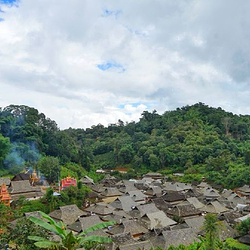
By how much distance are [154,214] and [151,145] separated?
4299 cm

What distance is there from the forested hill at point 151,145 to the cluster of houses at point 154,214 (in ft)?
30.7

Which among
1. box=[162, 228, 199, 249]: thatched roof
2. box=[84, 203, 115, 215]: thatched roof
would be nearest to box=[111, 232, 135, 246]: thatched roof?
box=[162, 228, 199, 249]: thatched roof

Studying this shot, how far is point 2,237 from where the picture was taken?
14.5 metres

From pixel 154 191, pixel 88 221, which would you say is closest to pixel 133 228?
pixel 88 221

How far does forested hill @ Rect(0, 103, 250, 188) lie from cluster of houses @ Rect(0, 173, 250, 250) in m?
9.37

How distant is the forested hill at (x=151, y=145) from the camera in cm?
4658

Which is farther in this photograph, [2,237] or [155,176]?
[155,176]

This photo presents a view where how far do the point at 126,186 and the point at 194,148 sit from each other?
74.9ft

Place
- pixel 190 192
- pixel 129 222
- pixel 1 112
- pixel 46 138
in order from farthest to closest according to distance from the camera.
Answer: pixel 46 138, pixel 1 112, pixel 190 192, pixel 129 222

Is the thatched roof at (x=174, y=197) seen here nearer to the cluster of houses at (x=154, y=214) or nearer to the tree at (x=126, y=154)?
the cluster of houses at (x=154, y=214)

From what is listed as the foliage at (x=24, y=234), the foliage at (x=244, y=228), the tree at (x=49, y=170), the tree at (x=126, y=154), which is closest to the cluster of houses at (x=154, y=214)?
the foliage at (x=244, y=228)

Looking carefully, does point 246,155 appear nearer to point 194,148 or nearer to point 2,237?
point 194,148

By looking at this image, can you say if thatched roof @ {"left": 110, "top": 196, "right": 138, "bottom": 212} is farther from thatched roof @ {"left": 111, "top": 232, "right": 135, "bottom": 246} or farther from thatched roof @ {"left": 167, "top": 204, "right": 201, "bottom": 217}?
thatched roof @ {"left": 111, "top": 232, "right": 135, "bottom": 246}

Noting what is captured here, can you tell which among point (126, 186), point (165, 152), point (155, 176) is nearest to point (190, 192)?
point (126, 186)
